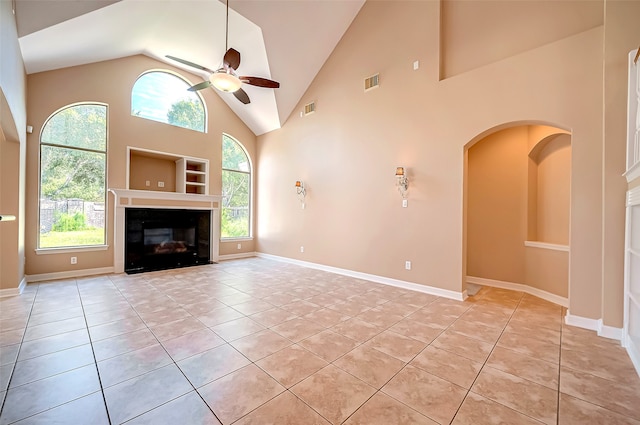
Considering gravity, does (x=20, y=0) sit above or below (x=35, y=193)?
above

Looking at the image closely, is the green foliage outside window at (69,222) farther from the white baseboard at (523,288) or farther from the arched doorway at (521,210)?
the white baseboard at (523,288)

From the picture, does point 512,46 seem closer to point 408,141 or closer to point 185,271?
point 408,141

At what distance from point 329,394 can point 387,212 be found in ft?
11.2

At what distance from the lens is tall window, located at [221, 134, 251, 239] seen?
732cm

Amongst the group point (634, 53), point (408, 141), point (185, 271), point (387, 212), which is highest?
Answer: point (634, 53)

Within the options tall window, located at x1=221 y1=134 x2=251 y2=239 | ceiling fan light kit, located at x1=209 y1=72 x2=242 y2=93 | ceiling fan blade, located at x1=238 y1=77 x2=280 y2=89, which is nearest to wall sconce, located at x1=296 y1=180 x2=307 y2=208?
tall window, located at x1=221 y1=134 x2=251 y2=239

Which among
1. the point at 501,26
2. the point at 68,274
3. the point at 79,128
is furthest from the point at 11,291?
the point at 501,26

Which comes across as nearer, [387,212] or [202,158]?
[387,212]

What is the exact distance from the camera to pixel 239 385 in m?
1.88

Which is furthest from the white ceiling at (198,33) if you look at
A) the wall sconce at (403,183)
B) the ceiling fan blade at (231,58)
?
the wall sconce at (403,183)

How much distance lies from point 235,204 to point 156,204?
209cm

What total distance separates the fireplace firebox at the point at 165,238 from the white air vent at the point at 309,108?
3.63 metres

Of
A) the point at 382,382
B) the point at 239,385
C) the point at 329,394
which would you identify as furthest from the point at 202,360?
the point at 382,382

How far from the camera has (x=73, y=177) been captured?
510 centimetres
